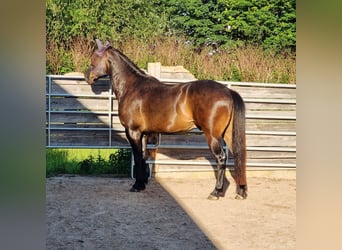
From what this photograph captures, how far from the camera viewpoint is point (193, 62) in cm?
892

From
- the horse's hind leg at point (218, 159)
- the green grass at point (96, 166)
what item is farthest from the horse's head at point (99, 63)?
the horse's hind leg at point (218, 159)

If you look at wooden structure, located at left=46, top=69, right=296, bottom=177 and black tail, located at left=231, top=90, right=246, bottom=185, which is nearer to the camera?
black tail, located at left=231, top=90, right=246, bottom=185

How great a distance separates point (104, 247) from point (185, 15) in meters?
12.4

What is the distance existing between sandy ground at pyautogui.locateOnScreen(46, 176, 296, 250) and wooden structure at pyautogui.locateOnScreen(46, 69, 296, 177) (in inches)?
14.0

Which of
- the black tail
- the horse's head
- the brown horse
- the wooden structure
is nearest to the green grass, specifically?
the wooden structure

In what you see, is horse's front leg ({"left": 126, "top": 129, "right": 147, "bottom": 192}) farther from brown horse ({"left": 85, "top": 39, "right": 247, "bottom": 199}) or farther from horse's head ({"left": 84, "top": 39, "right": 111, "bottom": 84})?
horse's head ({"left": 84, "top": 39, "right": 111, "bottom": 84})

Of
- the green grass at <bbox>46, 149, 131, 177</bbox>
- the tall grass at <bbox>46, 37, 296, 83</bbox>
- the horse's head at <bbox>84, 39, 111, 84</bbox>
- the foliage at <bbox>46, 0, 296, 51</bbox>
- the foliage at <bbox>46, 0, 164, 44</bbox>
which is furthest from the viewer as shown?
the foliage at <bbox>46, 0, 296, 51</bbox>

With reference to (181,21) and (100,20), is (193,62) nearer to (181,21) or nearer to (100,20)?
(100,20)

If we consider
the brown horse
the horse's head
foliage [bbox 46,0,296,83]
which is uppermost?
foliage [bbox 46,0,296,83]

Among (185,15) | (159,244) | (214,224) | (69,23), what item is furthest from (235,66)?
Answer: (185,15)

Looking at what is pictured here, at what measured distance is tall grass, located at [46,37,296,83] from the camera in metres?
7.91

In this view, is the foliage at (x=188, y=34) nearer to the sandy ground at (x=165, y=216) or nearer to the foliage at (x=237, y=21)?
the foliage at (x=237, y=21)

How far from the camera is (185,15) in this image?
1468 centimetres
